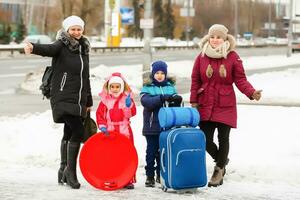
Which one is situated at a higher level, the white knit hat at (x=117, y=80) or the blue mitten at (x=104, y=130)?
the white knit hat at (x=117, y=80)

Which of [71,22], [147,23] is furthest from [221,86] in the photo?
[147,23]

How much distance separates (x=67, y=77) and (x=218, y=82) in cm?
153

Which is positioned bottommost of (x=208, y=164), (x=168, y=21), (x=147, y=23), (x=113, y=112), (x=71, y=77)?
(x=208, y=164)

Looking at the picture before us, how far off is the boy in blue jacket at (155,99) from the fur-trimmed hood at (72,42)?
2.22 ft

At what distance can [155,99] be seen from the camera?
6527 millimetres

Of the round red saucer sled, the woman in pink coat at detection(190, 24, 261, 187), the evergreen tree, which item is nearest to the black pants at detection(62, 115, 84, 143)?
the round red saucer sled

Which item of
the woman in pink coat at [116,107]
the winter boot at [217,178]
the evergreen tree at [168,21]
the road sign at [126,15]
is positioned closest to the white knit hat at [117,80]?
the woman in pink coat at [116,107]

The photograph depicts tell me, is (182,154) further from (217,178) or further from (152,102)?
(217,178)

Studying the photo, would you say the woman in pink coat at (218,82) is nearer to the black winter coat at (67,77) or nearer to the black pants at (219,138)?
the black pants at (219,138)

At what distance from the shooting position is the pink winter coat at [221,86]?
6719mm

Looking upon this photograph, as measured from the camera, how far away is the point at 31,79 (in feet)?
73.5

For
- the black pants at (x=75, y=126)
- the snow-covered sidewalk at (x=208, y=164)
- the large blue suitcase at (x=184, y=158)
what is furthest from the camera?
the black pants at (x=75, y=126)

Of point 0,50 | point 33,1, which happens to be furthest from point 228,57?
point 33,1

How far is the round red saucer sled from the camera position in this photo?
665 centimetres
